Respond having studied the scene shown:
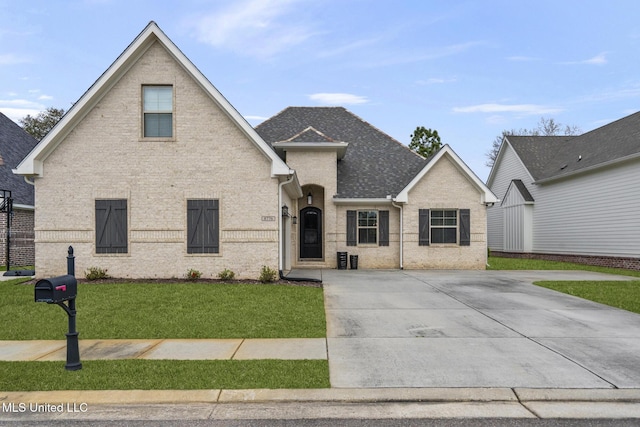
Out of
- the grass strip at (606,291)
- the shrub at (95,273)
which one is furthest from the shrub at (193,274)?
the grass strip at (606,291)

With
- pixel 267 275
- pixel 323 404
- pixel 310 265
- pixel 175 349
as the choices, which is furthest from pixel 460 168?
pixel 323 404

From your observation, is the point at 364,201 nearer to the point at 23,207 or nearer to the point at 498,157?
the point at 23,207

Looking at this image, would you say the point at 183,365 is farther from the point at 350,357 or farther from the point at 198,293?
the point at 198,293

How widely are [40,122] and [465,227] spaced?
1671 inches

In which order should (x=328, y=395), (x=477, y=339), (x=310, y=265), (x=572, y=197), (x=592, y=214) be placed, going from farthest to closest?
(x=572, y=197) → (x=592, y=214) → (x=310, y=265) → (x=477, y=339) → (x=328, y=395)

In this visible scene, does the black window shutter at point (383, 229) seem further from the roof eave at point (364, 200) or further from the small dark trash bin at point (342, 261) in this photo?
the small dark trash bin at point (342, 261)

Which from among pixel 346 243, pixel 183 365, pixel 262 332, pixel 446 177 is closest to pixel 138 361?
pixel 183 365

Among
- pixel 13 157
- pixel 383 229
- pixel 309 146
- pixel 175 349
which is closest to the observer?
pixel 175 349

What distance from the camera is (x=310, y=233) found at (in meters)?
20.7

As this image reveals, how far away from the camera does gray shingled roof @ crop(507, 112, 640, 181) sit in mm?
21266

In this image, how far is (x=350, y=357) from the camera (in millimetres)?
6152

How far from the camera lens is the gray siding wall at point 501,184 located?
29.8 metres

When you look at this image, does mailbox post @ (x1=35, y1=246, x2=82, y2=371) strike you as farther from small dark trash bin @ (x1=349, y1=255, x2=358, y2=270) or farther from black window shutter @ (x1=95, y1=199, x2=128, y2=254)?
small dark trash bin @ (x1=349, y1=255, x2=358, y2=270)

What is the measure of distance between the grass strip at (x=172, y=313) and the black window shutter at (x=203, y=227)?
1785 millimetres
